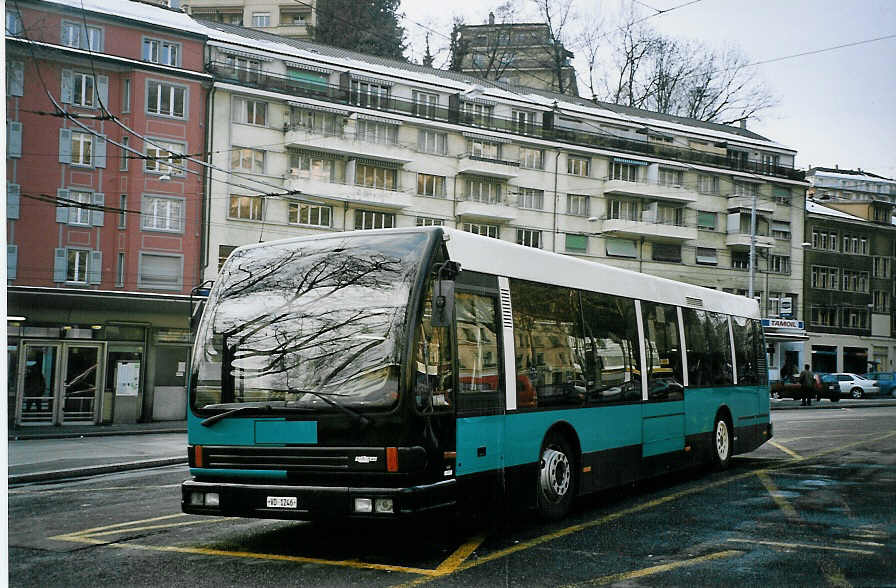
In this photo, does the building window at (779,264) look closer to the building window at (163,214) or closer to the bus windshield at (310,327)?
the building window at (163,214)

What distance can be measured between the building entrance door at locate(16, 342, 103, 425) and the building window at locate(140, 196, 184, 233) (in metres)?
6.61

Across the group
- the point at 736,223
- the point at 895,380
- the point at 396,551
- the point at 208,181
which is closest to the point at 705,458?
the point at 396,551

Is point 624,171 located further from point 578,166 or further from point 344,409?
point 344,409

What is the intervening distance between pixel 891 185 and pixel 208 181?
1437 inches

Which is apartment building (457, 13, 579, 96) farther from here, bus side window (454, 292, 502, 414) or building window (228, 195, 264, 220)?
bus side window (454, 292, 502, 414)

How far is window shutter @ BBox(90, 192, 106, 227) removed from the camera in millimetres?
34812

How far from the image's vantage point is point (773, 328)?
55.4m

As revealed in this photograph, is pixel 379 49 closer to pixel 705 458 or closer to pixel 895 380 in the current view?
pixel 895 380

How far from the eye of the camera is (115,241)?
3738cm

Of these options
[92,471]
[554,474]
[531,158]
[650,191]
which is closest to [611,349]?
[554,474]

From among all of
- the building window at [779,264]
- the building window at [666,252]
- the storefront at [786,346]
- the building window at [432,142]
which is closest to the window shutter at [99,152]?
the building window at [432,142]

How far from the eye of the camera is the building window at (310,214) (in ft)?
144

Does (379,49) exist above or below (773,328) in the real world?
above

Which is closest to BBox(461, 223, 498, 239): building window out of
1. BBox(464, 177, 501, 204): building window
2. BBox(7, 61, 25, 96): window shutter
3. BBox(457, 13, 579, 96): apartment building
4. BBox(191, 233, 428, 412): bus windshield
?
BBox(464, 177, 501, 204): building window
